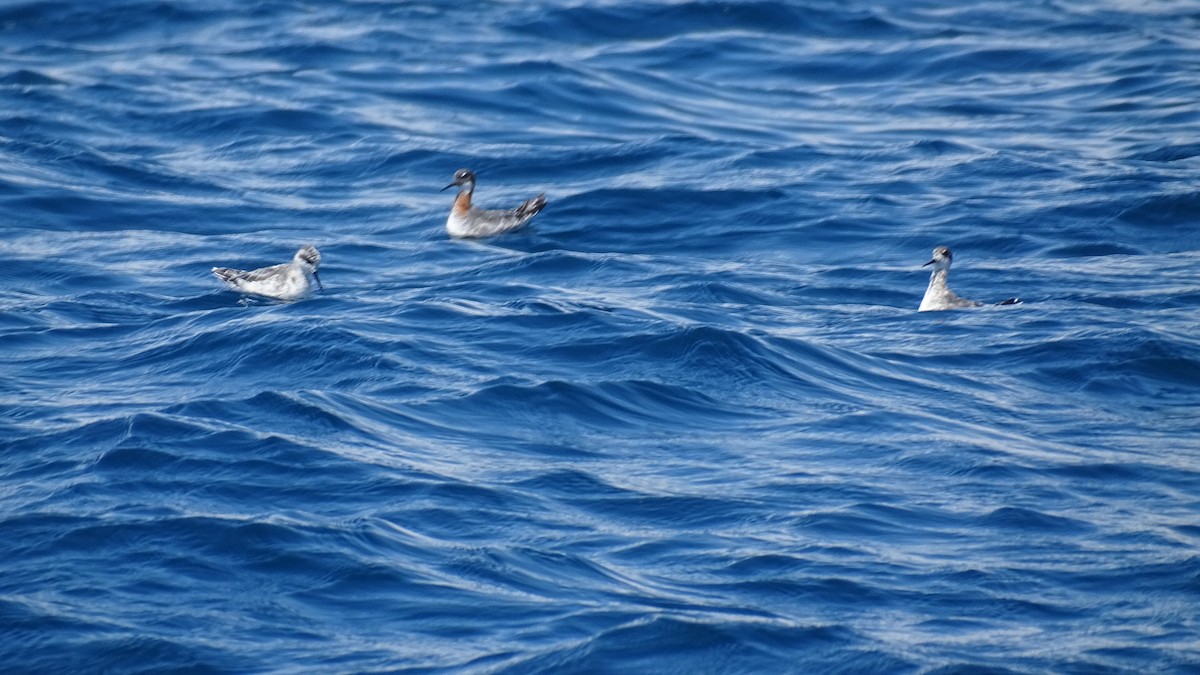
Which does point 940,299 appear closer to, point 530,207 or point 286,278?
point 530,207

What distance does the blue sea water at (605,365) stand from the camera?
909cm

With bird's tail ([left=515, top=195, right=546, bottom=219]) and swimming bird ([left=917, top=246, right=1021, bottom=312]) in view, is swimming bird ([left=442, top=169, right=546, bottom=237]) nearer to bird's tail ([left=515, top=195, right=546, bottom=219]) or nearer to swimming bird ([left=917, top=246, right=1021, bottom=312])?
bird's tail ([left=515, top=195, right=546, bottom=219])

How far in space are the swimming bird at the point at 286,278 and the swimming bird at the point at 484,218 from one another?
3488 mm

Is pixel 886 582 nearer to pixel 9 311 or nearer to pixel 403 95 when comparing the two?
pixel 9 311

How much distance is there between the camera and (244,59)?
2756 cm

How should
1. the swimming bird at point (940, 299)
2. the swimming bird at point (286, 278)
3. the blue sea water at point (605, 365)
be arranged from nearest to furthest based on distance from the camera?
1. the blue sea water at point (605, 365)
2. the swimming bird at point (940, 299)
3. the swimming bird at point (286, 278)

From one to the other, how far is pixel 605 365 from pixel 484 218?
5852mm

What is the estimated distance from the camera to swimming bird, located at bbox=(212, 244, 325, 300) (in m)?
15.7

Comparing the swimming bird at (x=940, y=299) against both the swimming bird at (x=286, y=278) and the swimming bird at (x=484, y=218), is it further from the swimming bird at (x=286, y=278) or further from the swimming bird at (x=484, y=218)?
the swimming bird at (x=286, y=278)

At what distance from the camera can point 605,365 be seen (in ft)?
45.0

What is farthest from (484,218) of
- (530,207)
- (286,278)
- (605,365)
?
(605,365)

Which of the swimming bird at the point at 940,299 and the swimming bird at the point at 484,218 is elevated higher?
the swimming bird at the point at 484,218

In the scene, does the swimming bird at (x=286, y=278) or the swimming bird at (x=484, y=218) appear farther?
the swimming bird at (x=484, y=218)

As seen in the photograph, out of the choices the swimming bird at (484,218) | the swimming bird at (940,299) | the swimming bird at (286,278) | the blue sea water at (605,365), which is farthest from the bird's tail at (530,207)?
the swimming bird at (940,299)
